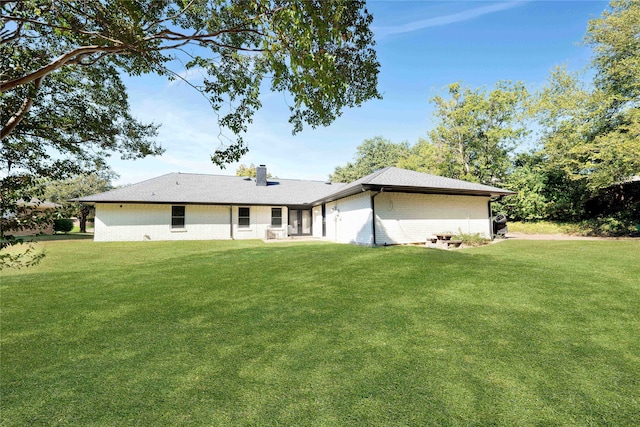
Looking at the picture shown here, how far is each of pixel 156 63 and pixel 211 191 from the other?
15312 mm

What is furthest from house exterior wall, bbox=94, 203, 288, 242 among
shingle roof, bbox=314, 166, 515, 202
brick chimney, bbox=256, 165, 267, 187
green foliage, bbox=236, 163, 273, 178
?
green foliage, bbox=236, 163, 273, 178

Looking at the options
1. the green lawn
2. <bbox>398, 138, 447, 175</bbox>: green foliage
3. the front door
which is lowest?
the green lawn

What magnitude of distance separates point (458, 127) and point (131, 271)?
27.6 m

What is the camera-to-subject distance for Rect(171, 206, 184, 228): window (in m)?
18.8

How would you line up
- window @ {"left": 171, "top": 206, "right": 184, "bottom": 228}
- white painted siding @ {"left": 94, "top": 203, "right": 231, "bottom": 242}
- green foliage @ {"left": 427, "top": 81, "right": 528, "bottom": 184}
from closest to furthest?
white painted siding @ {"left": 94, "top": 203, "right": 231, "bottom": 242}
window @ {"left": 171, "top": 206, "right": 184, "bottom": 228}
green foliage @ {"left": 427, "top": 81, "right": 528, "bottom": 184}

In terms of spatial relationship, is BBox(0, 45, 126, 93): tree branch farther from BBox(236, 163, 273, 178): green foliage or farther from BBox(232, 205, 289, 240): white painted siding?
BBox(236, 163, 273, 178): green foliage

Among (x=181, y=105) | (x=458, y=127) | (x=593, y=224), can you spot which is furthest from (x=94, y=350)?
(x=458, y=127)

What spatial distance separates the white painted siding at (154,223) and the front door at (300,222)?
16.0ft

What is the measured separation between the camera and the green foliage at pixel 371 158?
4703 cm

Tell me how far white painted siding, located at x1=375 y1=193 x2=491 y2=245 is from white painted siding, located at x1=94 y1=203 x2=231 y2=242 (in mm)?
11875

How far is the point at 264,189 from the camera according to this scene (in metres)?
22.6

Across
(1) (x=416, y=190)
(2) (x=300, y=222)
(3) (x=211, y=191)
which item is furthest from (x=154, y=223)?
(1) (x=416, y=190)

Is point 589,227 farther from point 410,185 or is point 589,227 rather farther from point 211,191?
point 211,191

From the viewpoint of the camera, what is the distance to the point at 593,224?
17062mm
